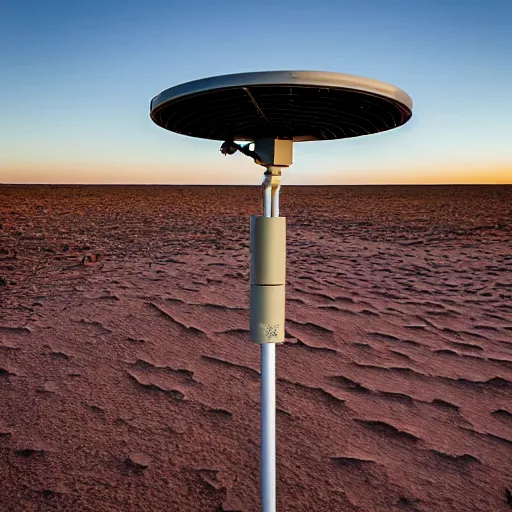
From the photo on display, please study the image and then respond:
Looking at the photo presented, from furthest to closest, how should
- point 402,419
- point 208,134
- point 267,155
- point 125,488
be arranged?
1. point 402,419
2. point 125,488
3. point 208,134
4. point 267,155

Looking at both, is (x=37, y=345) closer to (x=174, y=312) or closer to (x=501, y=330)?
(x=174, y=312)

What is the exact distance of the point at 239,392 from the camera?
3047 mm

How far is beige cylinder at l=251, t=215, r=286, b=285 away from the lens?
5.24 ft

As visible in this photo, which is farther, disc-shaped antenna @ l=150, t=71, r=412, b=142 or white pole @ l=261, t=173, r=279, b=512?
white pole @ l=261, t=173, r=279, b=512

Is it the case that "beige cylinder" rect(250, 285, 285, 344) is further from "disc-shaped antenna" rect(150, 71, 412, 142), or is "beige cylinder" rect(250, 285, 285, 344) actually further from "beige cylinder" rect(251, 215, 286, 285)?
"disc-shaped antenna" rect(150, 71, 412, 142)

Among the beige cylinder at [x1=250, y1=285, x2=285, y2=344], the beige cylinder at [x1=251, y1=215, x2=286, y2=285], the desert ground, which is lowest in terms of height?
the desert ground

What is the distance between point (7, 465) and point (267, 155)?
1.92 meters

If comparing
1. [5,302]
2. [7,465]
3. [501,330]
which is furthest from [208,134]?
[5,302]

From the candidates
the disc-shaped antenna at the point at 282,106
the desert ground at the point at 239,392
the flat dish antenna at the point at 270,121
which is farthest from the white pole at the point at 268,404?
the desert ground at the point at 239,392

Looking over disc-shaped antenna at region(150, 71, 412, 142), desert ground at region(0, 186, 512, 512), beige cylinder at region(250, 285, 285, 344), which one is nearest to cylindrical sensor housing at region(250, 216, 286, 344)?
beige cylinder at region(250, 285, 285, 344)

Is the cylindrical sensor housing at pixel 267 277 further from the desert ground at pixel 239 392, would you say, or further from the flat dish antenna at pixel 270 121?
the desert ground at pixel 239 392

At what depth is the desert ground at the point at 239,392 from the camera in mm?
2312

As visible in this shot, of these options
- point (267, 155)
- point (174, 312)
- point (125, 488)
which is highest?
point (267, 155)

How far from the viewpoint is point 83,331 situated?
3926mm
